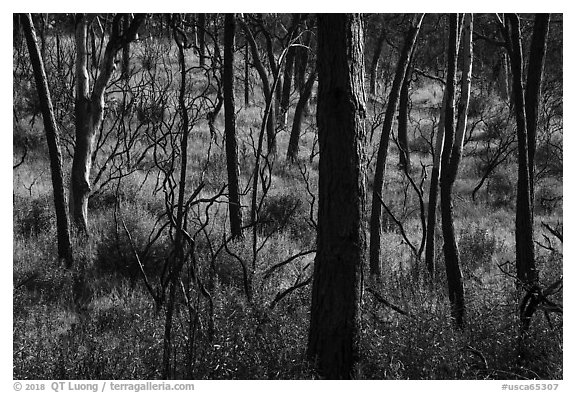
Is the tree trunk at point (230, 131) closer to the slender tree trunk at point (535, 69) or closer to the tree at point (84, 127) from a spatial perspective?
the tree at point (84, 127)

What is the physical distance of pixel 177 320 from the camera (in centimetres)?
582

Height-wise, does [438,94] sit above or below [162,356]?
above

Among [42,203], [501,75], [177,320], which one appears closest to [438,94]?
[501,75]

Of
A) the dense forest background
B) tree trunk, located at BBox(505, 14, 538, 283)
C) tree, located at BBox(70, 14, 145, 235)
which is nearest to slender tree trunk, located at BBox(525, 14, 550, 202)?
the dense forest background

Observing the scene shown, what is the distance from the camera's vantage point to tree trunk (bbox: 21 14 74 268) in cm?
761

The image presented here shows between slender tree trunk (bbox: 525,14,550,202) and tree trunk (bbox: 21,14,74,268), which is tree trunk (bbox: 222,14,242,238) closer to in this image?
tree trunk (bbox: 21,14,74,268)

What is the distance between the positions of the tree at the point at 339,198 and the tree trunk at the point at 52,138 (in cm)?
412

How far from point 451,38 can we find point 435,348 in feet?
11.5

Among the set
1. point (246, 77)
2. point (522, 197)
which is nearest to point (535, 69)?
point (522, 197)

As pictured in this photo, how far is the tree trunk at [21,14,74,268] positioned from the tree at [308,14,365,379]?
4120 mm

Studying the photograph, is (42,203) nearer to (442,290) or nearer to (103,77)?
(103,77)

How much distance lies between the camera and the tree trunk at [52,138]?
7.61 metres

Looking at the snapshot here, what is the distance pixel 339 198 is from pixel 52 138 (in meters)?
4.45

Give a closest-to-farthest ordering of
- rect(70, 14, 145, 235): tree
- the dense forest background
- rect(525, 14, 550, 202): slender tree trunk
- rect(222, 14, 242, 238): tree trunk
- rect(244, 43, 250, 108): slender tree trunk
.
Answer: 1. the dense forest background
2. rect(525, 14, 550, 202): slender tree trunk
3. rect(222, 14, 242, 238): tree trunk
4. rect(70, 14, 145, 235): tree
5. rect(244, 43, 250, 108): slender tree trunk
